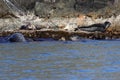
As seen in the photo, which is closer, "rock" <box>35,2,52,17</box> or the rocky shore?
the rocky shore

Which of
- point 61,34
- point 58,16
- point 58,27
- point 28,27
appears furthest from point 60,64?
point 58,16

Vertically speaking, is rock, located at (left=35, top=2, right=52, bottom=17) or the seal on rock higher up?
rock, located at (left=35, top=2, right=52, bottom=17)

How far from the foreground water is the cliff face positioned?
11.4m

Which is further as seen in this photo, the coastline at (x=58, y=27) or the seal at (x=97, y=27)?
the seal at (x=97, y=27)

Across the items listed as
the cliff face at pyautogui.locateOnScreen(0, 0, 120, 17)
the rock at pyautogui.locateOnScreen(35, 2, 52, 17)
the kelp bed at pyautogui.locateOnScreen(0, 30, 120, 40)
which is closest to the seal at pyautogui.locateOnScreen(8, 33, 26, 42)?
the kelp bed at pyautogui.locateOnScreen(0, 30, 120, 40)

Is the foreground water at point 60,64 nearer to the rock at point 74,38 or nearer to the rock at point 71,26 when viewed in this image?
the rock at point 74,38

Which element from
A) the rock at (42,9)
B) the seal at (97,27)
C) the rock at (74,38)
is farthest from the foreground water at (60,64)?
the rock at (42,9)

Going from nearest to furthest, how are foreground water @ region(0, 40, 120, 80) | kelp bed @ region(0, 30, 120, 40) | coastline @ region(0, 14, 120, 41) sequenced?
foreground water @ region(0, 40, 120, 80)
kelp bed @ region(0, 30, 120, 40)
coastline @ region(0, 14, 120, 41)

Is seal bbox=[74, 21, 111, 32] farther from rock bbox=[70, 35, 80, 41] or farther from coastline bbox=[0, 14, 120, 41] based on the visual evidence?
rock bbox=[70, 35, 80, 41]

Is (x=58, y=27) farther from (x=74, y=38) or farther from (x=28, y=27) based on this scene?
(x=74, y=38)

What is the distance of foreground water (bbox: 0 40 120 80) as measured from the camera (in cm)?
1498

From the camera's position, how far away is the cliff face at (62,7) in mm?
36844

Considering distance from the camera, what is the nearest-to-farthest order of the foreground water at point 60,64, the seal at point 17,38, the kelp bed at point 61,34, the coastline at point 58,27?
1. the foreground water at point 60,64
2. the seal at point 17,38
3. the kelp bed at point 61,34
4. the coastline at point 58,27

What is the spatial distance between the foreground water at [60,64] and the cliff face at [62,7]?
11.4 meters
